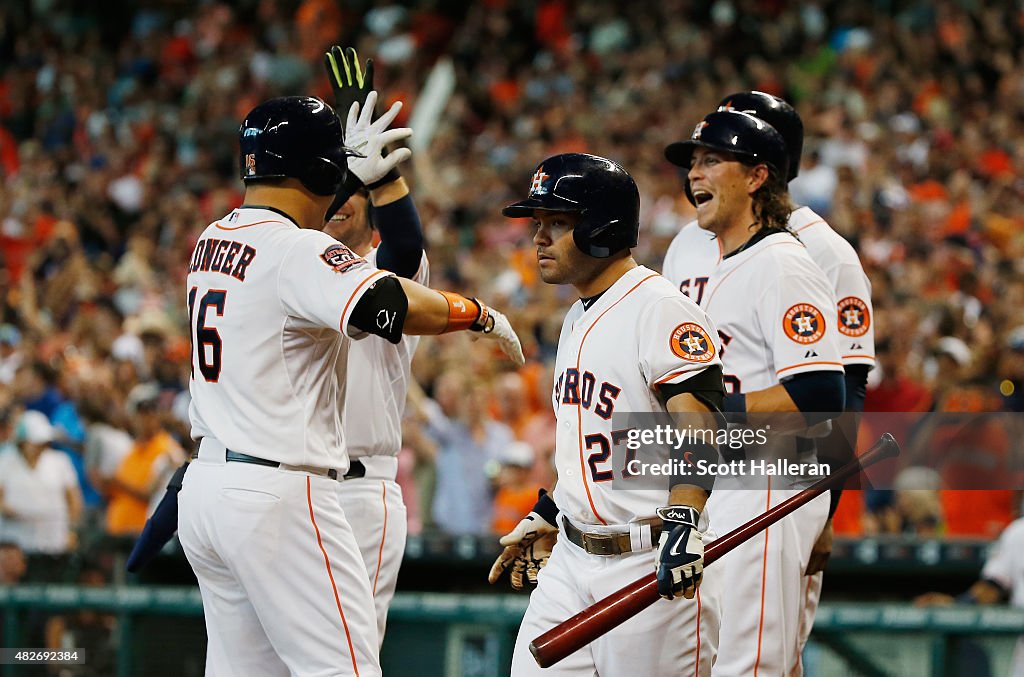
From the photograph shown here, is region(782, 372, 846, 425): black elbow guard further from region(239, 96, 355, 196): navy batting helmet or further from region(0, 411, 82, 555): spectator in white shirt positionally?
region(0, 411, 82, 555): spectator in white shirt

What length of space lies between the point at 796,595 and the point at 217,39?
43.6 feet

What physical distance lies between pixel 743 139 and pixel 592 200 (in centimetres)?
84

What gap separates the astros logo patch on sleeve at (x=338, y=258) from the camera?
12.7 ft

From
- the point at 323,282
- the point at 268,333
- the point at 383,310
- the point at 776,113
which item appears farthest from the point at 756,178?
the point at 268,333

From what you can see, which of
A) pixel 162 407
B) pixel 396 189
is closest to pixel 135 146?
pixel 162 407

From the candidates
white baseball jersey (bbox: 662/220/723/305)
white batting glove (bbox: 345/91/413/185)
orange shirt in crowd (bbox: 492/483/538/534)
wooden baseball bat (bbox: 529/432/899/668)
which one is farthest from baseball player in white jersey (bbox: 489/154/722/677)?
orange shirt in crowd (bbox: 492/483/538/534)

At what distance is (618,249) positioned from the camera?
162 inches

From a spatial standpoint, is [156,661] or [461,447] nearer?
[156,661]

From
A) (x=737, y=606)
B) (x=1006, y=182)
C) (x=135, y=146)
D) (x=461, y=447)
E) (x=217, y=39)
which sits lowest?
(x=737, y=606)

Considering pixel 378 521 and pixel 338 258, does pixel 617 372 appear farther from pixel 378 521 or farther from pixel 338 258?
pixel 378 521

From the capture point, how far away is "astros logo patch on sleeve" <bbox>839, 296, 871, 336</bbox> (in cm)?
483

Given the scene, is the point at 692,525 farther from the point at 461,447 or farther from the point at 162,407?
the point at 162,407

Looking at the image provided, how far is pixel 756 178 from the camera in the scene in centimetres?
473

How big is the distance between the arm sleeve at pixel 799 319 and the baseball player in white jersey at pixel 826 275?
24 centimetres
